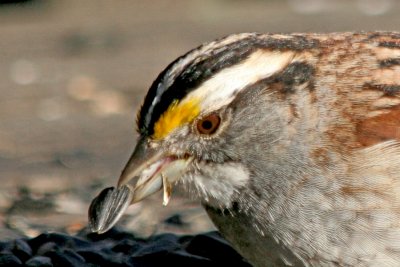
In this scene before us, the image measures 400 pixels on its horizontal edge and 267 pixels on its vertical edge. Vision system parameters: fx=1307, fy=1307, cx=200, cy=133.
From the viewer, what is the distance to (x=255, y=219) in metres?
6.21

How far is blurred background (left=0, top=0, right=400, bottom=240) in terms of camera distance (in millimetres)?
8438

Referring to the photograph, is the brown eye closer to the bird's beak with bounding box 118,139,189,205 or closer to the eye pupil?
the eye pupil

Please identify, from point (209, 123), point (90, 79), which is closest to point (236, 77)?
point (209, 123)

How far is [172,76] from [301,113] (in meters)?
0.66

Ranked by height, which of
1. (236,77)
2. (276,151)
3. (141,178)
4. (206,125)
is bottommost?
(141,178)

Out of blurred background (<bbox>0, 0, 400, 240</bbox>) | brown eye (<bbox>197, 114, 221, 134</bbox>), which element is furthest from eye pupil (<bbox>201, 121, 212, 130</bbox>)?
blurred background (<bbox>0, 0, 400, 240</bbox>)

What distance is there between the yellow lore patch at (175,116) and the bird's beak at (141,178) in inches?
4.9

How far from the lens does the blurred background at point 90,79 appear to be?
8438 mm

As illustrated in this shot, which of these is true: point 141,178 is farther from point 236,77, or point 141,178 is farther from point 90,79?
point 90,79

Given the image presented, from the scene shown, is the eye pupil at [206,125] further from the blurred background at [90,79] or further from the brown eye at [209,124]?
the blurred background at [90,79]

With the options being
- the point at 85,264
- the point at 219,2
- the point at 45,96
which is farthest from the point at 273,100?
the point at 219,2

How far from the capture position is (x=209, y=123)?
20.3 ft

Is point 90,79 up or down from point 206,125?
down

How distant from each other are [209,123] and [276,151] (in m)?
0.35
